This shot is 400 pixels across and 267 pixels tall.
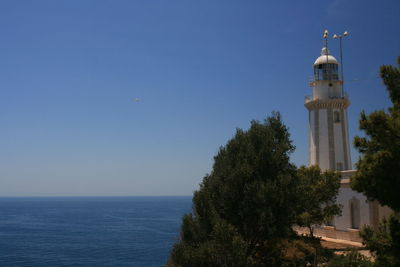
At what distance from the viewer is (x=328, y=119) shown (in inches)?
1313

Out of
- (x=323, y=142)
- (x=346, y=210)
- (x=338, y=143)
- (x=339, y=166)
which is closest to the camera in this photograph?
(x=346, y=210)

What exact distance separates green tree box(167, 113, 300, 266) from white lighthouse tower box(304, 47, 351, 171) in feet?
47.6

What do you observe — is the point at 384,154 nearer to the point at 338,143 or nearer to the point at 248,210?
the point at 248,210

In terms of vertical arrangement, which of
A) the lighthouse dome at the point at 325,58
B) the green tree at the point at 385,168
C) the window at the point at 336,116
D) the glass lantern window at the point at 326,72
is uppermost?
the lighthouse dome at the point at 325,58

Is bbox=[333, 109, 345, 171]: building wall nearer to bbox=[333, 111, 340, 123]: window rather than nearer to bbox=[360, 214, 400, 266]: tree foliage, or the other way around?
bbox=[333, 111, 340, 123]: window

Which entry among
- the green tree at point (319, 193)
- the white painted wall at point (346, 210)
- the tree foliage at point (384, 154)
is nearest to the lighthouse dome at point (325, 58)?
the white painted wall at point (346, 210)

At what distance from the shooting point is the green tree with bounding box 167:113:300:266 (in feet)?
52.9

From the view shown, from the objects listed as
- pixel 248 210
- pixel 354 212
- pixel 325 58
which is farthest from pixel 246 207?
pixel 325 58

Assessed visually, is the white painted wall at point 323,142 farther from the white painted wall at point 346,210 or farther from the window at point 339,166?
the white painted wall at point 346,210

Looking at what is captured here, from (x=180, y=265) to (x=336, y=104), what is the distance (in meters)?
23.3

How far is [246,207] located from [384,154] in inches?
292

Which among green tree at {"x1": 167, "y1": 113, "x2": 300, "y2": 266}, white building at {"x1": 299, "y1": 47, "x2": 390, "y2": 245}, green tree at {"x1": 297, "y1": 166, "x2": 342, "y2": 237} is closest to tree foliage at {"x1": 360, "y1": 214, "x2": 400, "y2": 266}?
green tree at {"x1": 167, "y1": 113, "x2": 300, "y2": 266}

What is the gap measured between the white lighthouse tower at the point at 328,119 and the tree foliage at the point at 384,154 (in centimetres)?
2079

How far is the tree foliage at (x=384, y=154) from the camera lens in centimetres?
1142
